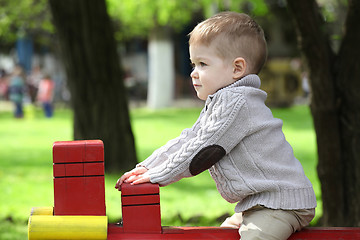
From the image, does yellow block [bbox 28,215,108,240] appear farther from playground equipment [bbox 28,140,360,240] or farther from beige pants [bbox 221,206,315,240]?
beige pants [bbox 221,206,315,240]

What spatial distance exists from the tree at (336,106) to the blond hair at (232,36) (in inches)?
62.4

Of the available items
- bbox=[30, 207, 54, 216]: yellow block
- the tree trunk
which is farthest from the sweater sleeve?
the tree trunk

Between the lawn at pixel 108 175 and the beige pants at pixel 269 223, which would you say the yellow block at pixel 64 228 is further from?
the lawn at pixel 108 175

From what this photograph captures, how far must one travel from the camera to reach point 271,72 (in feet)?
79.1

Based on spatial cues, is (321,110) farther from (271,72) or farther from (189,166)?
(271,72)

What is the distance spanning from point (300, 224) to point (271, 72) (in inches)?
857

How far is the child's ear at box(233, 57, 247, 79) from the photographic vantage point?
2.63 m

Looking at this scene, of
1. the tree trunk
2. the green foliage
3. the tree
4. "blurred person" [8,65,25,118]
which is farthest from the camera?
"blurred person" [8,65,25,118]

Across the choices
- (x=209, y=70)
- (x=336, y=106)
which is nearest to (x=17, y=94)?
(x=336, y=106)

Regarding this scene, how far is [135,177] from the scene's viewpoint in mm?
2666

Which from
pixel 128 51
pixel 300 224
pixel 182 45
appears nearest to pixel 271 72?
pixel 182 45

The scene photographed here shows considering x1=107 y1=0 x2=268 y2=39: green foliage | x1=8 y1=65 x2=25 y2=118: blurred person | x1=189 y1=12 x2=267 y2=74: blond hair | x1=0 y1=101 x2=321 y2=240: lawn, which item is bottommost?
x1=0 y1=101 x2=321 y2=240: lawn

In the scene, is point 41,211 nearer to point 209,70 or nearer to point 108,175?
point 209,70

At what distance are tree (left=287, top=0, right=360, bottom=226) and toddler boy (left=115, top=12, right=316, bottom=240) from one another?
5.28ft
